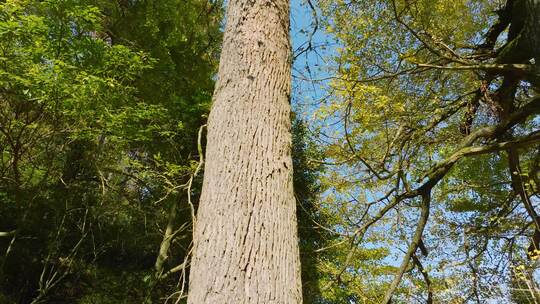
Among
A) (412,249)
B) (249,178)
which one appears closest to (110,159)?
(412,249)

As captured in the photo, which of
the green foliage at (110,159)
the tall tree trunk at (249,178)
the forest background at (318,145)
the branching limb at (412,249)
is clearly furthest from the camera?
the green foliage at (110,159)

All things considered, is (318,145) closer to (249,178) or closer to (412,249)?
(412,249)

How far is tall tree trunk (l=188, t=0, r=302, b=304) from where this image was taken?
4.30 feet

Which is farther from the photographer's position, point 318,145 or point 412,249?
point 318,145

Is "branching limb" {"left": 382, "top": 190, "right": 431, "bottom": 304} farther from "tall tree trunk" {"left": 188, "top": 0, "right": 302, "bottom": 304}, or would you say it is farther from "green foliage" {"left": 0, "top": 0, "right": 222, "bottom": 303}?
"green foliage" {"left": 0, "top": 0, "right": 222, "bottom": 303}

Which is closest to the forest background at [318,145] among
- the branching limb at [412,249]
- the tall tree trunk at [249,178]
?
the branching limb at [412,249]

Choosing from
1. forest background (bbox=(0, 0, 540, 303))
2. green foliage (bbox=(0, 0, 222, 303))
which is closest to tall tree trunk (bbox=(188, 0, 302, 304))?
forest background (bbox=(0, 0, 540, 303))

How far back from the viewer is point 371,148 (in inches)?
240

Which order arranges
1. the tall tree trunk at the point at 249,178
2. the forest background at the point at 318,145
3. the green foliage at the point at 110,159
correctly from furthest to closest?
1. the green foliage at the point at 110,159
2. the forest background at the point at 318,145
3. the tall tree trunk at the point at 249,178

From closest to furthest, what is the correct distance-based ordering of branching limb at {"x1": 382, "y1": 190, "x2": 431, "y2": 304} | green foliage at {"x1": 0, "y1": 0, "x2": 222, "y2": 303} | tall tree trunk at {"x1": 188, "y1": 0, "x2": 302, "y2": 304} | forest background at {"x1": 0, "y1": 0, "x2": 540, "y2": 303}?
tall tree trunk at {"x1": 188, "y1": 0, "x2": 302, "y2": 304}
branching limb at {"x1": 382, "y1": 190, "x2": 431, "y2": 304}
forest background at {"x1": 0, "y1": 0, "x2": 540, "y2": 303}
green foliage at {"x1": 0, "y1": 0, "x2": 222, "y2": 303}

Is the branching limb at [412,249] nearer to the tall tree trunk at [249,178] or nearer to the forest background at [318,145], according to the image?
the forest background at [318,145]

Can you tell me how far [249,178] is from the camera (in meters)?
1.52

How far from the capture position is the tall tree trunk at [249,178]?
4.30 feet

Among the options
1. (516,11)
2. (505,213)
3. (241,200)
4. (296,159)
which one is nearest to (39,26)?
(241,200)
